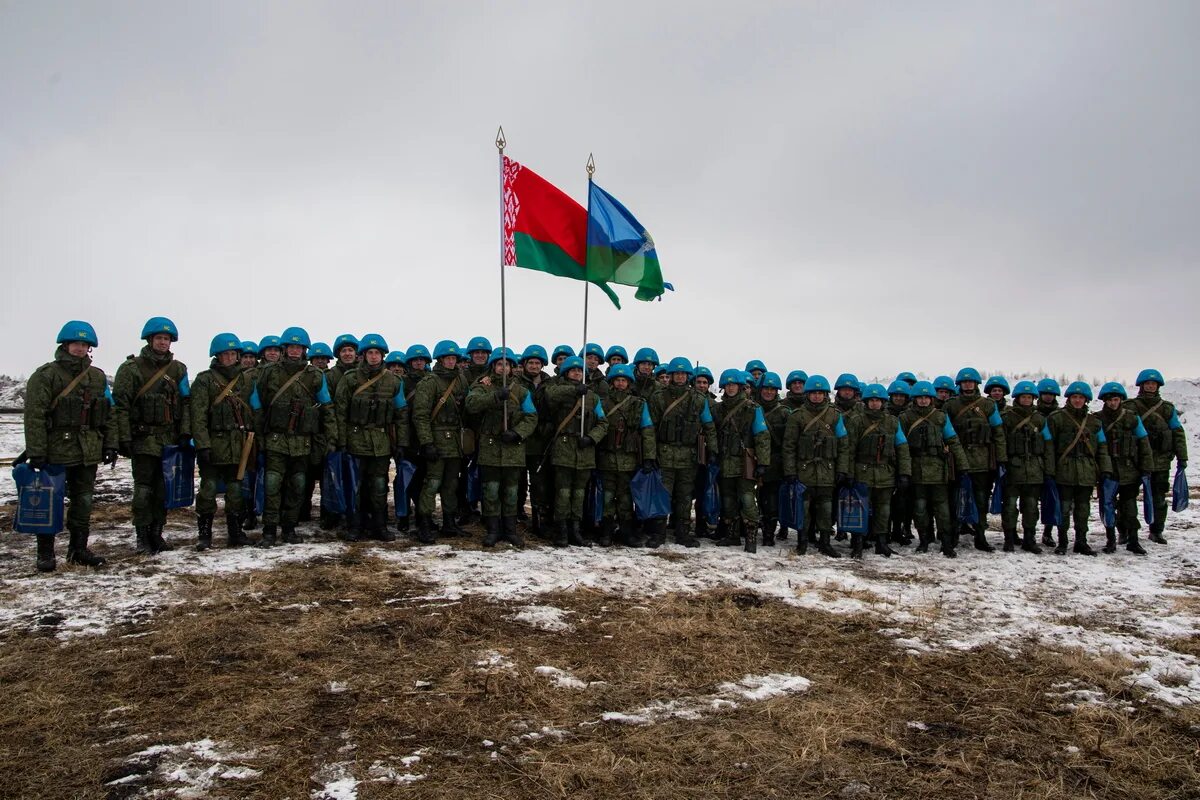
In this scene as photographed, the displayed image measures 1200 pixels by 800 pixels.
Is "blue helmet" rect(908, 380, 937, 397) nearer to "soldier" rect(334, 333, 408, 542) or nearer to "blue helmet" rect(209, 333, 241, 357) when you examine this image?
"soldier" rect(334, 333, 408, 542)

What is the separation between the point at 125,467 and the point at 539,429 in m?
13.0

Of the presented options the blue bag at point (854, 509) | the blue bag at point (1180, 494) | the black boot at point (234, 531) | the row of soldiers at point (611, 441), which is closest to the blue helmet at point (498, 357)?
the row of soldiers at point (611, 441)

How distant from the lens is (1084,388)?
1030 cm

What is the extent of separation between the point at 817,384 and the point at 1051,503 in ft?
13.2

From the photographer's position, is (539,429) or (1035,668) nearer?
(1035,668)

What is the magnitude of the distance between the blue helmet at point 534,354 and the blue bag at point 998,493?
689 cm

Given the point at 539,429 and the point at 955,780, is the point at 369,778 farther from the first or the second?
the point at 539,429

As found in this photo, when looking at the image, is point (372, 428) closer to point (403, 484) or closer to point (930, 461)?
point (403, 484)

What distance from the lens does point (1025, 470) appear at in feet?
33.1

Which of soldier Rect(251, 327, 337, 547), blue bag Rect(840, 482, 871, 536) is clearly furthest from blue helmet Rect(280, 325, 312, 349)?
blue bag Rect(840, 482, 871, 536)

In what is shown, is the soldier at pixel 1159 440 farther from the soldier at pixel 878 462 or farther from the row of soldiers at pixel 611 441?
the soldier at pixel 878 462

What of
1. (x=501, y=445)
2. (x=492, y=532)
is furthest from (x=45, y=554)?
(x=501, y=445)

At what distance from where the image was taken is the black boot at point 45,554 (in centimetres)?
698

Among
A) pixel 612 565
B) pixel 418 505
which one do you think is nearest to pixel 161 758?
pixel 612 565
